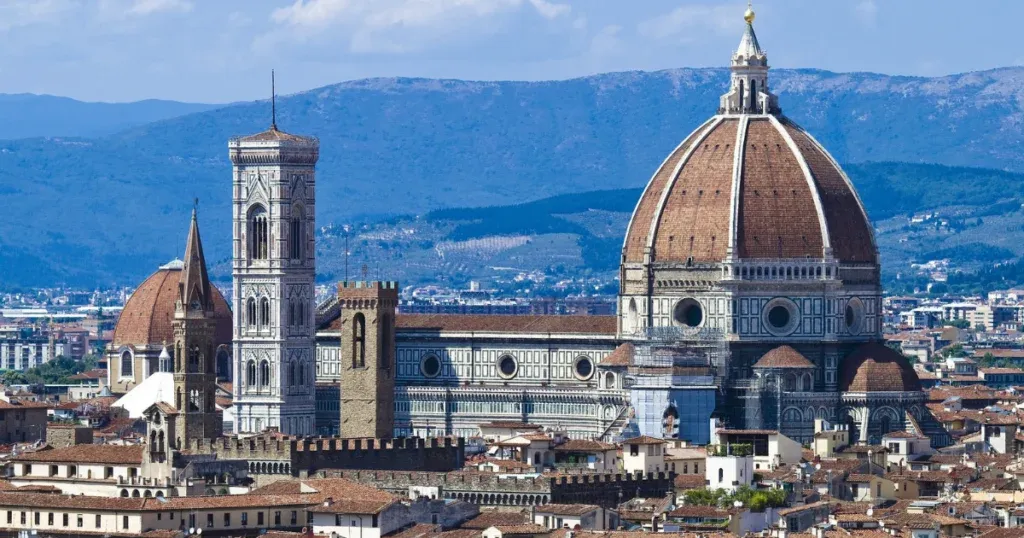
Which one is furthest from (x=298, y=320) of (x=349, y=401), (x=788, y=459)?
(x=788, y=459)

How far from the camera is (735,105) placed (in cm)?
14525

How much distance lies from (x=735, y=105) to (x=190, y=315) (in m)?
34.9

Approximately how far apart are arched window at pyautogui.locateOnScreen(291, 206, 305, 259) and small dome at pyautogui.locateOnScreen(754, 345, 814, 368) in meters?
20.6

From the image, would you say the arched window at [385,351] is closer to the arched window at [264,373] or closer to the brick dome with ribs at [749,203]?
the arched window at [264,373]

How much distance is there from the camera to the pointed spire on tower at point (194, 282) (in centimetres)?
12144

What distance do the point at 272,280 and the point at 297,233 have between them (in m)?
2.34

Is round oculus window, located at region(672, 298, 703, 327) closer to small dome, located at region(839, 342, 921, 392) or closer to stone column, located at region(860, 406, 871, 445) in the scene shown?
small dome, located at region(839, 342, 921, 392)

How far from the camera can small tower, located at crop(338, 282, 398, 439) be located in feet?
417

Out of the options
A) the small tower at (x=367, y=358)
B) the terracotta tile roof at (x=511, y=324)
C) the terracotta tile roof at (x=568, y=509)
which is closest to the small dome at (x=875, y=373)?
the terracotta tile roof at (x=511, y=324)

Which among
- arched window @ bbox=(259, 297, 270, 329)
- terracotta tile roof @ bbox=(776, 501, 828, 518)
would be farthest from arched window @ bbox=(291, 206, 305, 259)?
terracotta tile roof @ bbox=(776, 501, 828, 518)

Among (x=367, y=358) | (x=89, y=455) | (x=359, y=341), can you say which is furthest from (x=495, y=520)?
(x=359, y=341)

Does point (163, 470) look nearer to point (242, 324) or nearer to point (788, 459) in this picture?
point (788, 459)

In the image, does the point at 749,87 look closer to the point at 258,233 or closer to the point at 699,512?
the point at 258,233

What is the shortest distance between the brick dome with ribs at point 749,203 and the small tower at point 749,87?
579 millimetres
